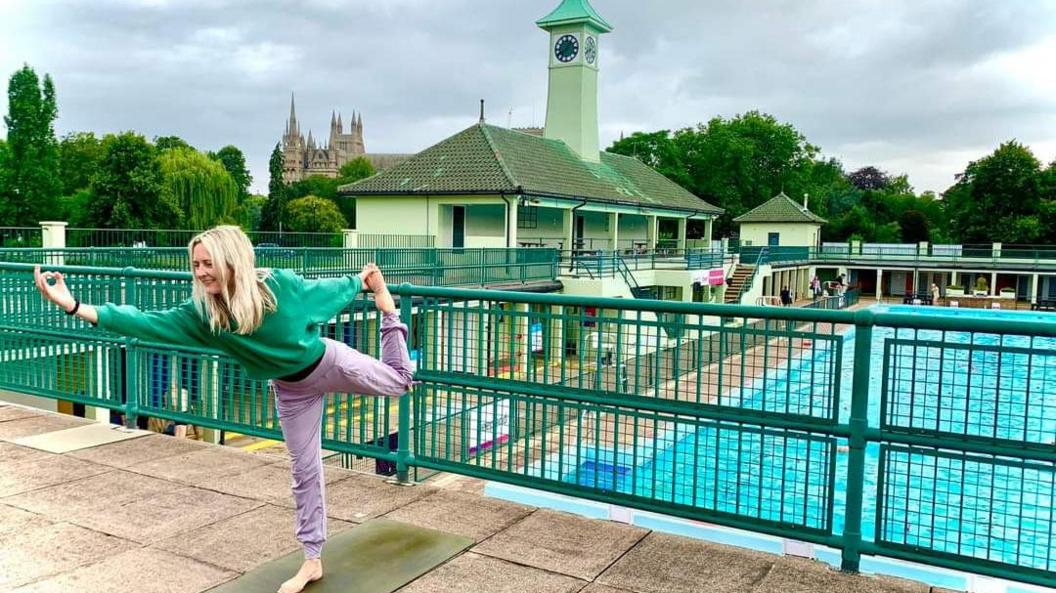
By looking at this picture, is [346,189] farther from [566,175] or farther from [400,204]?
[566,175]

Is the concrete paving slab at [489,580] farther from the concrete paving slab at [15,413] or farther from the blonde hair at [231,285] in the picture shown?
the concrete paving slab at [15,413]

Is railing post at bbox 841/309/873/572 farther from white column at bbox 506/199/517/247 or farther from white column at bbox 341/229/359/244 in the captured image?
white column at bbox 506/199/517/247

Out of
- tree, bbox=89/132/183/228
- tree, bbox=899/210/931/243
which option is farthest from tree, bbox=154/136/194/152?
tree, bbox=899/210/931/243

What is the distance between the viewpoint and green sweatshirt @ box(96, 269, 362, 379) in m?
3.47

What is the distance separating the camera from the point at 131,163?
4928 cm

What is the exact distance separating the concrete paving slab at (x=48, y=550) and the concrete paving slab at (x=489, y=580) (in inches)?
73.0

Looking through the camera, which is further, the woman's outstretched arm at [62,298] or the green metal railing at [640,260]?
the green metal railing at [640,260]

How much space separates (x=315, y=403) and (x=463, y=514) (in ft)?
5.79

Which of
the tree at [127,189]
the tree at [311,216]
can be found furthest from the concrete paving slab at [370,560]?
the tree at [311,216]

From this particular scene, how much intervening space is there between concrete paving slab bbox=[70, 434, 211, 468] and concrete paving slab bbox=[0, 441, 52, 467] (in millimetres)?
266

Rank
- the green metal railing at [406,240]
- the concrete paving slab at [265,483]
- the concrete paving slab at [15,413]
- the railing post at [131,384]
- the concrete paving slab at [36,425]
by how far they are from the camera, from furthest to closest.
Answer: the green metal railing at [406,240] → the concrete paving slab at [15,413] → the railing post at [131,384] → the concrete paving slab at [36,425] → the concrete paving slab at [265,483]

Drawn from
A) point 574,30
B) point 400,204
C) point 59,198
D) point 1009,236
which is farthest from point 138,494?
point 1009,236

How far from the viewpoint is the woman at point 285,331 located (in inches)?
131

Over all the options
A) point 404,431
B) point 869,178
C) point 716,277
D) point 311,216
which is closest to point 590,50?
point 716,277
